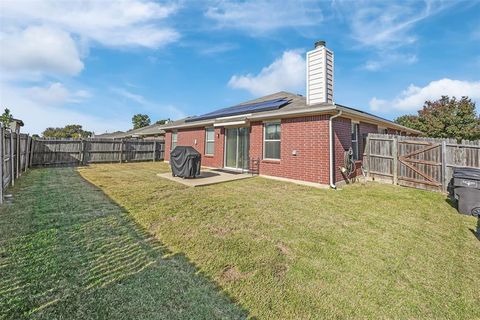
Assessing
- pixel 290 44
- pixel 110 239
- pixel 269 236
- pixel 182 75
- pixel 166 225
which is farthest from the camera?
pixel 182 75

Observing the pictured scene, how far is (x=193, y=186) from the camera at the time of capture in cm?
775

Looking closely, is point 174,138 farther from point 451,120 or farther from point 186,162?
point 451,120

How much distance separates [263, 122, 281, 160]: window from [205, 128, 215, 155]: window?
402 cm

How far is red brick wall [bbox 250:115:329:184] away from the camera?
8.05 meters

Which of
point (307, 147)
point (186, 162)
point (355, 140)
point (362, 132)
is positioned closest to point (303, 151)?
point (307, 147)

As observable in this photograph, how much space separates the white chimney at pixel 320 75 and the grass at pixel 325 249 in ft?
13.0

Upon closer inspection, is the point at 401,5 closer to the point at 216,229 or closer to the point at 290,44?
the point at 290,44

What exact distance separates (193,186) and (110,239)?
13.8 ft

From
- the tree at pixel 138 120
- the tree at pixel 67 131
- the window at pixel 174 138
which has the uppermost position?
the tree at pixel 138 120

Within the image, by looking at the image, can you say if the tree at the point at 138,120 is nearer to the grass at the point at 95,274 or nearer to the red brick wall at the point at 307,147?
the red brick wall at the point at 307,147

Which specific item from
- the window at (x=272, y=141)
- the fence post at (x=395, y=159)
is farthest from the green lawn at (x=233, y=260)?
the window at (x=272, y=141)

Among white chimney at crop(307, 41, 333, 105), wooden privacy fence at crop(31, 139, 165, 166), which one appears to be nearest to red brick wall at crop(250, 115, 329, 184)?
white chimney at crop(307, 41, 333, 105)

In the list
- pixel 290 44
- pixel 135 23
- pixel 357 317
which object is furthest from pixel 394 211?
pixel 290 44

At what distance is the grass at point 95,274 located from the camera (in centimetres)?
212
